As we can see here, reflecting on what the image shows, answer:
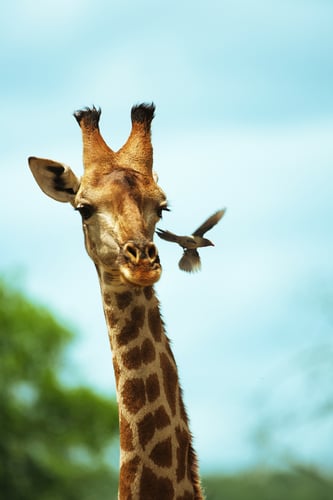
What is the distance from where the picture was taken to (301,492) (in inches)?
1890

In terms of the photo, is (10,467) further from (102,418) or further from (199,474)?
(199,474)

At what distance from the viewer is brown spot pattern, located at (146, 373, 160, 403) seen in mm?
6406

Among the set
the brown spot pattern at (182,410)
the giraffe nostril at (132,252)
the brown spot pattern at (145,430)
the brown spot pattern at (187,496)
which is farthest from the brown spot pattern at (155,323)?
the brown spot pattern at (187,496)

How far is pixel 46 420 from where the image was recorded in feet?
123

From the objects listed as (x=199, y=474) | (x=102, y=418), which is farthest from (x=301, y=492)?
(x=199, y=474)

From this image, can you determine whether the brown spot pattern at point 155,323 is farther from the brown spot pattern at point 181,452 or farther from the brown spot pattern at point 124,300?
the brown spot pattern at point 181,452

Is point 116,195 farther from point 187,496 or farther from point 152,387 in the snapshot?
point 187,496

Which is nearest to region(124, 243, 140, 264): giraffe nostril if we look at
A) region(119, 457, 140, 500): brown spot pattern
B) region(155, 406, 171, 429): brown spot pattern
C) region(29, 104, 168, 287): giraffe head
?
region(29, 104, 168, 287): giraffe head

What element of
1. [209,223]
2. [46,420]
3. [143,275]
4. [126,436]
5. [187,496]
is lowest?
[187,496]

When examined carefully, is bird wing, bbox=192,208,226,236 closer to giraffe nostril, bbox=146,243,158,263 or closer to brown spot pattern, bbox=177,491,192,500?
giraffe nostril, bbox=146,243,158,263

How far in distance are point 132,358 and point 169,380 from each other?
11.7 inches

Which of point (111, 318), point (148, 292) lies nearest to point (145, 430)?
point (111, 318)

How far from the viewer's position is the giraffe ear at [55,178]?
7.00 m

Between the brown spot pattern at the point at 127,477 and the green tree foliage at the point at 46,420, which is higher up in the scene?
the green tree foliage at the point at 46,420
